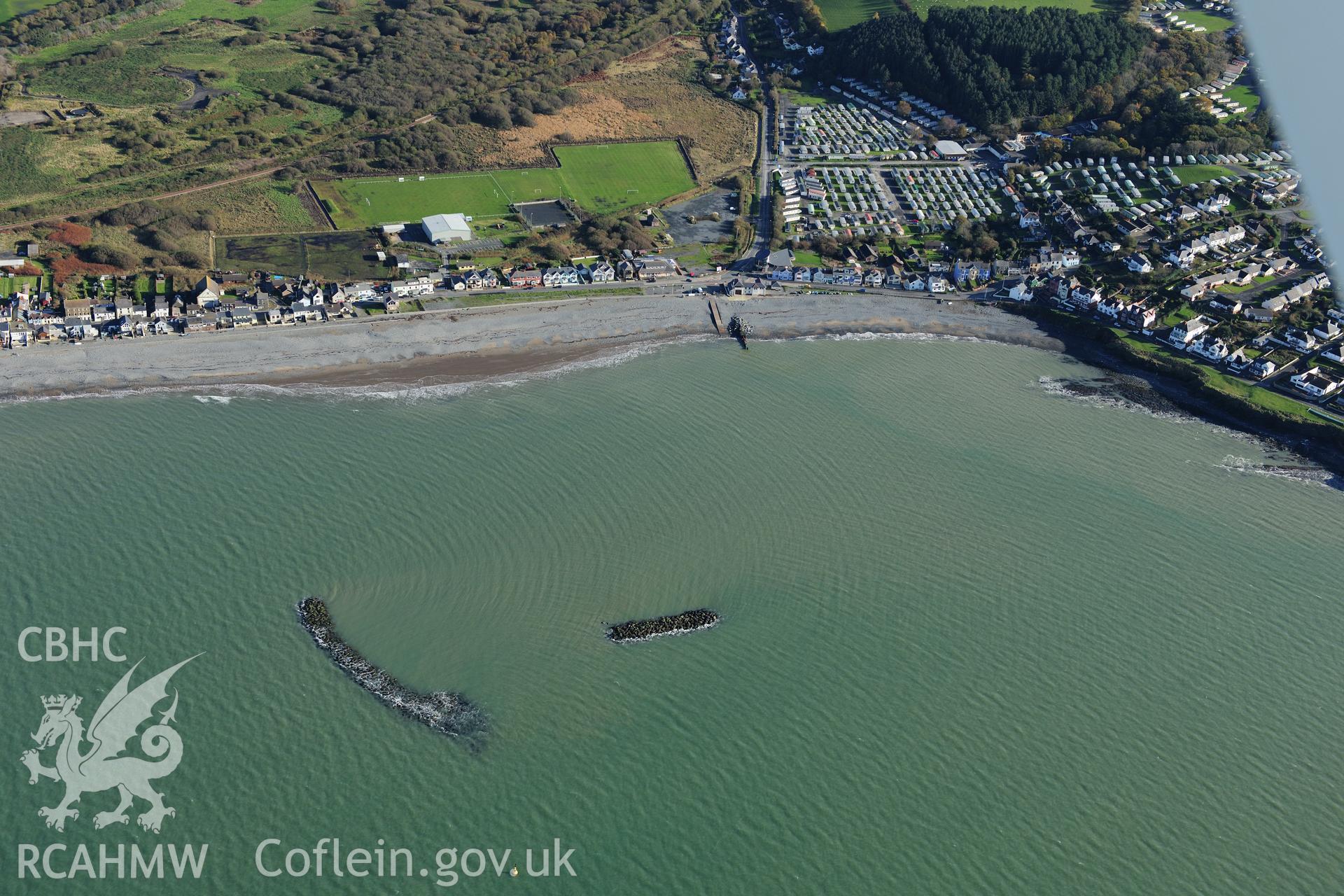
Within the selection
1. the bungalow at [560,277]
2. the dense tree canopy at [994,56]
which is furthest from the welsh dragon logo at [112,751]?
the dense tree canopy at [994,56]

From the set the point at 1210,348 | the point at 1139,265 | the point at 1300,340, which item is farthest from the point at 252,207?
the point at 1300,340

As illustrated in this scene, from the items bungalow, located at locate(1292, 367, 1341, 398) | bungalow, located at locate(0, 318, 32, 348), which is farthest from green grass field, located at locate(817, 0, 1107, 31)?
bungalow, located at locate(0, 318, 32, 348)

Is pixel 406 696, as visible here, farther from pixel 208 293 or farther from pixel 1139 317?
pixel 1139 317

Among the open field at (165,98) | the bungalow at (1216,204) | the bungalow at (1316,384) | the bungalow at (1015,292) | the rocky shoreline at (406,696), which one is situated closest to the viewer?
the rocky shoreline at (406,696)

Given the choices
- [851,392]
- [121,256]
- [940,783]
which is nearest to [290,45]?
[121,256]

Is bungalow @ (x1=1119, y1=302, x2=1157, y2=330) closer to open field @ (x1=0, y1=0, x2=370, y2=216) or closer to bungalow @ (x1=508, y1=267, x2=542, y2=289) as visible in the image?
bungalow @ (x1=508, y1=267, x2=542, y2=289)

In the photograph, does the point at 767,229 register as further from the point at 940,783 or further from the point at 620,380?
the point at 940,783

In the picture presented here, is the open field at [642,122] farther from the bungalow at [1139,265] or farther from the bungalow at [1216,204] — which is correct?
the bungalow at [1216,204]
